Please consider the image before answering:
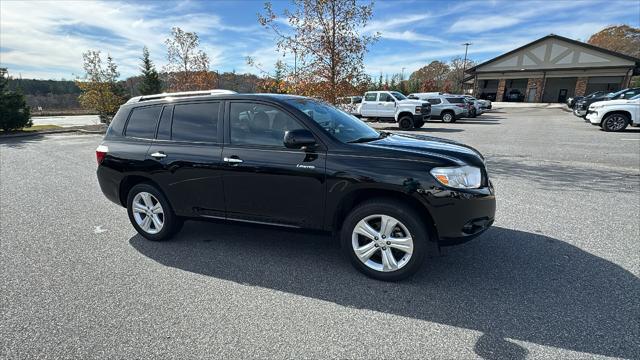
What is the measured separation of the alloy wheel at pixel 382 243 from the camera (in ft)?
10.2

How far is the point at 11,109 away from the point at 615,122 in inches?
1184

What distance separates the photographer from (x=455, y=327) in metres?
2.56

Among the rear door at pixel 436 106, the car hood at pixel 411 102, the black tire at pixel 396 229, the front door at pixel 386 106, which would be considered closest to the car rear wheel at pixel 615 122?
the car hood at pixel 411 102

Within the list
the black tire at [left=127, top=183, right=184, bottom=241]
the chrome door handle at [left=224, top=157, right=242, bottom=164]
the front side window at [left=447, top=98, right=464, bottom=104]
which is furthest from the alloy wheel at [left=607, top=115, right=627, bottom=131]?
the black tire at [left=127, top=183, right=184, bottom=241]

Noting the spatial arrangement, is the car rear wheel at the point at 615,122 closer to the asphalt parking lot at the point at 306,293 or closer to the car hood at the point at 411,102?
the car hood at the point at 411,102

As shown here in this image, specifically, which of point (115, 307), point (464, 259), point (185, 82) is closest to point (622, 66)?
point (185, 82)

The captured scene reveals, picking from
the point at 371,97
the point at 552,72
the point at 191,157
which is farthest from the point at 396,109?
the point at 552,72

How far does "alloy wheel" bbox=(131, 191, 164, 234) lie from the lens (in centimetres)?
414

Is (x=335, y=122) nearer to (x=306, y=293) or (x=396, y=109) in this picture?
(x=306, y=293)

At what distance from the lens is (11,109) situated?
59.9 ft

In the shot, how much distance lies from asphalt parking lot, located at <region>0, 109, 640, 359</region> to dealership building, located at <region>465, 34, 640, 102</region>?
1922 inches

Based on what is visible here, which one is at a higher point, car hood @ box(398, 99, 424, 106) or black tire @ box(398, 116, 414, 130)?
car hood @ box(398, 99, 424, 106)

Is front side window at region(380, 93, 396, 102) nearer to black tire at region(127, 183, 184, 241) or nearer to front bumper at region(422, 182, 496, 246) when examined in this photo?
black tire at region(127, 183, 184, 241)

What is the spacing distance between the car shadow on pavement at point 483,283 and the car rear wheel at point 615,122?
1487cm
